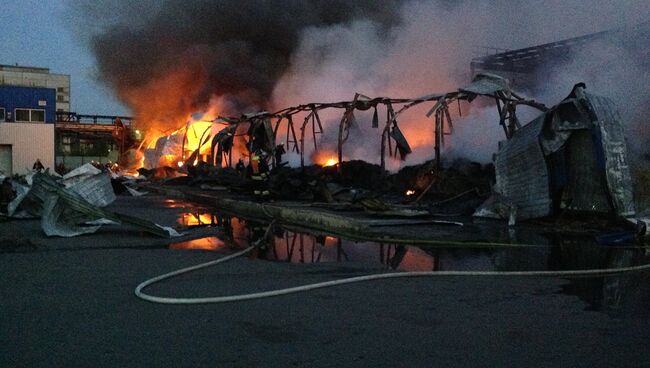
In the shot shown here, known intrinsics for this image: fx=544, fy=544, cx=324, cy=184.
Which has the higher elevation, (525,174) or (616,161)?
(616,161)

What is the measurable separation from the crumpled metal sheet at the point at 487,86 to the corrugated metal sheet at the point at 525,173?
171cm

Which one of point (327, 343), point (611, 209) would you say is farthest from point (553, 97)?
point (327, 343)

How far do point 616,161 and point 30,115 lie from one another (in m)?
31.5

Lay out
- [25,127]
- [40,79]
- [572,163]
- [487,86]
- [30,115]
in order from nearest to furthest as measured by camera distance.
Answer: [572,163] → [487,86] → [25,127] → [30,115] → [40,79]

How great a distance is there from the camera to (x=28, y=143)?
99.9ft

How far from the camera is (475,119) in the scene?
1393cm

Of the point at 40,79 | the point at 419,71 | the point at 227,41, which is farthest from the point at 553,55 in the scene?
the point at 40,79

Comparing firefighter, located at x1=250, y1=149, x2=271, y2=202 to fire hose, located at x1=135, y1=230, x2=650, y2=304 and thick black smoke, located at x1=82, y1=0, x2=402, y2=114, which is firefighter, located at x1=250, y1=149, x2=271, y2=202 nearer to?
fire hose, located at x1=135, y1=230, x2=650, y2=304

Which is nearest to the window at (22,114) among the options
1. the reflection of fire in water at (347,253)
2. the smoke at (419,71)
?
the smoke at (419,71)

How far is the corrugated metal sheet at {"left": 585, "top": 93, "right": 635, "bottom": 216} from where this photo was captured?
7633mm

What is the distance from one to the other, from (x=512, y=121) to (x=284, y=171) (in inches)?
245

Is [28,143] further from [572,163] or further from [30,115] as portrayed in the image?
[572,163]

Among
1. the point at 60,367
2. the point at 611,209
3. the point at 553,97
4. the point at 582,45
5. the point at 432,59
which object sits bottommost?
the point at 60,367

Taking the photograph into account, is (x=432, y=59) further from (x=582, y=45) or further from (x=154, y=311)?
(x=154, y=311)
